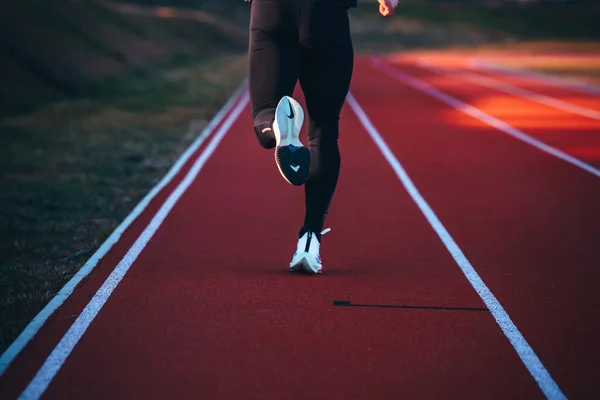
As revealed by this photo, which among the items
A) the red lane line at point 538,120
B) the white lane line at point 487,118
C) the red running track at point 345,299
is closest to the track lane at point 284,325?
the red running track at point 345,299

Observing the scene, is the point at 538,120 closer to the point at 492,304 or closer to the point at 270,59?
the point at 492,304

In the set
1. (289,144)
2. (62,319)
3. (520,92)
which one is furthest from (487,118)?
(62,319)

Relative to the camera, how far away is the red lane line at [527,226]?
462cm

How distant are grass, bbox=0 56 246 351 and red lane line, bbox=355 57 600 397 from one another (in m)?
2.74

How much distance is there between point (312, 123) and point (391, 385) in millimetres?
1867

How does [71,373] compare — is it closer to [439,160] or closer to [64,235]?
[64,235]

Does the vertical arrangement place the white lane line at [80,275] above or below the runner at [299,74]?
below

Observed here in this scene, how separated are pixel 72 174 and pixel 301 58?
6.43 metres

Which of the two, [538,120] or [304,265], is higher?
[304,265]

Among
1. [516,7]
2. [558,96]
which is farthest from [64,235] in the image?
[516,7]

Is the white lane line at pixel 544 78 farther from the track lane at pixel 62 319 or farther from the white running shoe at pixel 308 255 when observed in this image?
the white running shoe at pixel 308 255

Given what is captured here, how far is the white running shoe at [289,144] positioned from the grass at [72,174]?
1.62 metres

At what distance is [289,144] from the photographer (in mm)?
4602

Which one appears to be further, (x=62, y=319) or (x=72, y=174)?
(x=72, y=174)
